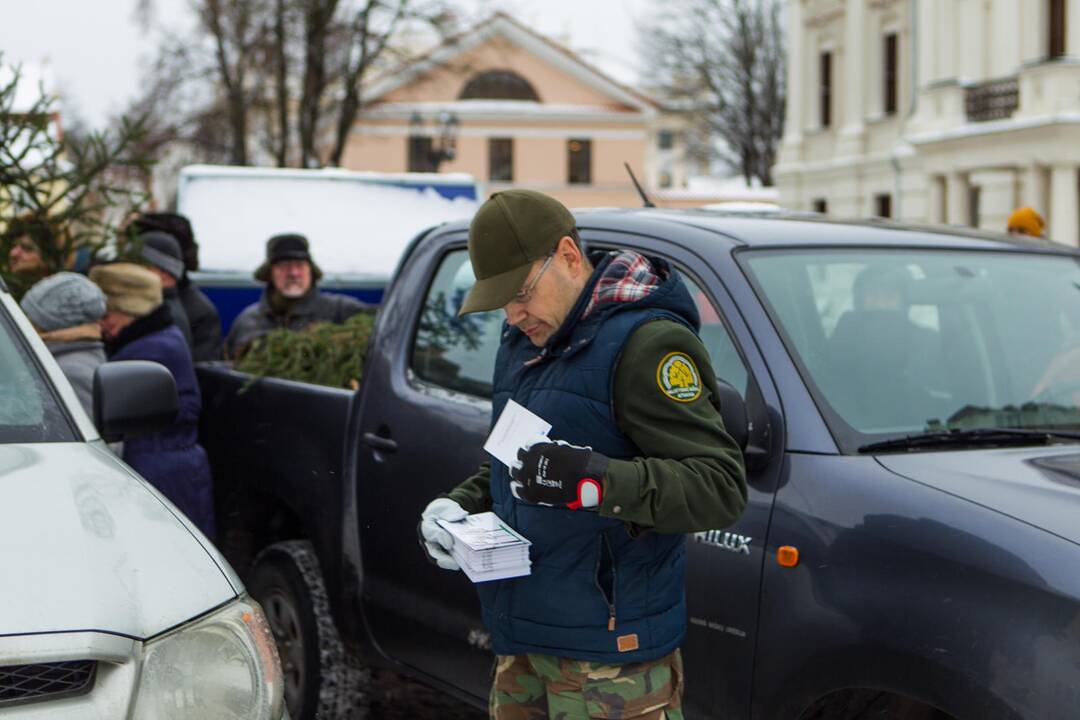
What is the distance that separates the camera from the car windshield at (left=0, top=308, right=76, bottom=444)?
3496 millimetres

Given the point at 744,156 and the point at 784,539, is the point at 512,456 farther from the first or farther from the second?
the point at 744,156

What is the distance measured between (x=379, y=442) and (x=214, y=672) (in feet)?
6.38

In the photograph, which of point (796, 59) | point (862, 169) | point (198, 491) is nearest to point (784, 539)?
point (198, 491)

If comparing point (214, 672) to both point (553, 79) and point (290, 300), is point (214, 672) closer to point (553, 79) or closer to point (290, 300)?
point (290, 300)

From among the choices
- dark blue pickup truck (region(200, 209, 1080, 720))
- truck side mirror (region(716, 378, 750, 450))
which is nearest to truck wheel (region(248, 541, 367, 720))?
dark blue pickup truck (region(200, 209, 1080, 720))

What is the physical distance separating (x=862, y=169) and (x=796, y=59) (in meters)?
6.55

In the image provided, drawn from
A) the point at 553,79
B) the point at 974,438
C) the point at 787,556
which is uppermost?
the point at 553,79

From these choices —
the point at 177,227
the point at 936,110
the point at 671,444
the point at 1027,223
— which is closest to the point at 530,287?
the point at 671,444

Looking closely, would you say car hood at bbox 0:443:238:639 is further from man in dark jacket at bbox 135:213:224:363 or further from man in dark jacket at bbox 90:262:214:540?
man in dark jacket at bbox 135:213:224:363

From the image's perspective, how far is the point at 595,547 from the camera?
2.87m

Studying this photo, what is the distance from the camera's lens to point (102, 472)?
3.29 m

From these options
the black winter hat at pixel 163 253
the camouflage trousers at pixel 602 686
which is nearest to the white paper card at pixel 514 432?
the camouflage trousers at pixel 602 686

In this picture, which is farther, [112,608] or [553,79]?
[553,79]

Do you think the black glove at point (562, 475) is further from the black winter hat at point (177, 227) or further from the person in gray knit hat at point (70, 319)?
the black winter hat at point (177, 227)
